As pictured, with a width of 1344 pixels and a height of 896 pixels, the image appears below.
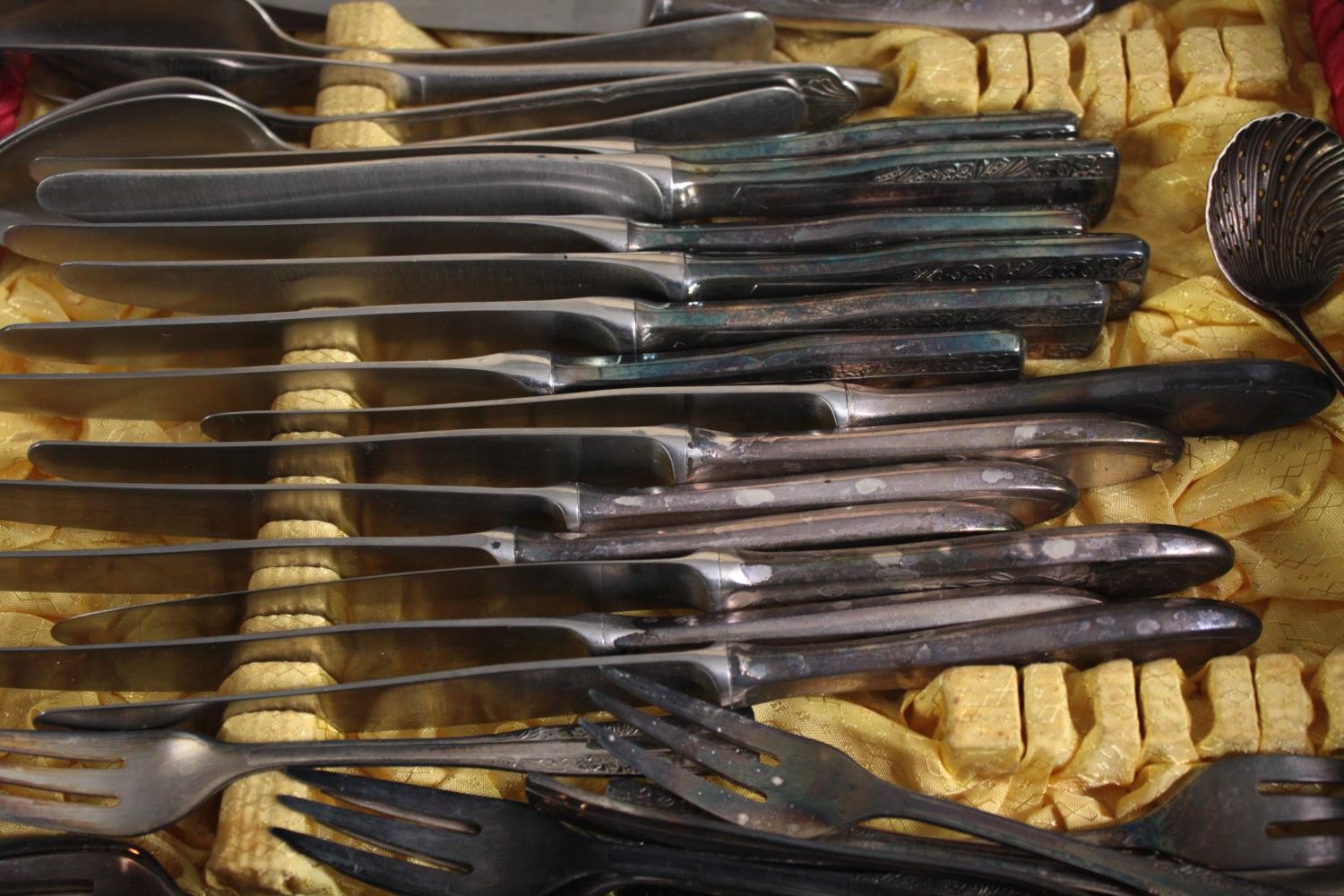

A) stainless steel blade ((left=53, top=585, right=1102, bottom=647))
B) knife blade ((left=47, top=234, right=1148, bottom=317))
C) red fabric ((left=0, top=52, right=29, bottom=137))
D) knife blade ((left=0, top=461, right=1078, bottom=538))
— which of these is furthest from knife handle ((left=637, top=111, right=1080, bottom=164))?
red fabric ((left=0, top=52, right=29, bottom=137))

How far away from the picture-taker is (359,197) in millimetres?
1168

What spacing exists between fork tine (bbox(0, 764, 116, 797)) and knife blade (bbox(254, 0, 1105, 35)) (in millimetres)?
882

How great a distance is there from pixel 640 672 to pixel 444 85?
0.73 m

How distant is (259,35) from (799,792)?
1.02 meters

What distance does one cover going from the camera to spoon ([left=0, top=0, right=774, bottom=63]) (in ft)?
4.29

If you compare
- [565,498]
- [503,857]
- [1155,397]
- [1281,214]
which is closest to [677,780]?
[503,857]

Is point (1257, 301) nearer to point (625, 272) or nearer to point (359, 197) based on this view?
point (625, 272)

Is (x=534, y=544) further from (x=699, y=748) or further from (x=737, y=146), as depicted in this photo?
(x=737, y=146)

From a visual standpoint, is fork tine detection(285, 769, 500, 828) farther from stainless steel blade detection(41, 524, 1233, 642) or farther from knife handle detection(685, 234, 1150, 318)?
knife handle detection(685, 234, 1150, 318)

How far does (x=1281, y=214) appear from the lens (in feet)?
3.72

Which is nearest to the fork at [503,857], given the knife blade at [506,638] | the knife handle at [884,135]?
the knife blade at [506,638]

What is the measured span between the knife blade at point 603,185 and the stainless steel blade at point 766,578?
1.24ft

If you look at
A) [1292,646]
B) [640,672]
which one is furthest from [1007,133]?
[640,672]

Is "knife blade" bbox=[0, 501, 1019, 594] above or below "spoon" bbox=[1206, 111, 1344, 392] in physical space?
below
